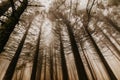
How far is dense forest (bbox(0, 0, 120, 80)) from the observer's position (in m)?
7.76

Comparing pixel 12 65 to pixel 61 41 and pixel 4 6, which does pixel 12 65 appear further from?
pixel 4 6

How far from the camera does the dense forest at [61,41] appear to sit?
7762mm

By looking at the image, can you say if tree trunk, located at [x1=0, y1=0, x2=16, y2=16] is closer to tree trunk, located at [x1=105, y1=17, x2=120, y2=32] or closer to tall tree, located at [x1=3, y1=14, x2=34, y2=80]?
tall tree, located at [x1=3, y1=14, x2=34, y2=80]

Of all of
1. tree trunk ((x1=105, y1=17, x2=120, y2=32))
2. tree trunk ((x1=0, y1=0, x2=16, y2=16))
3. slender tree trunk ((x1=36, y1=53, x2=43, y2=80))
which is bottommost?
slender tree trunk ((x1=36, y1=53, x2=43, y2=80))

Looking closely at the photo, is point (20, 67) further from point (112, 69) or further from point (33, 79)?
point (112, 69)

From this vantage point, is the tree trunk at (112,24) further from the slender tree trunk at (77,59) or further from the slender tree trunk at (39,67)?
the slender tree trunk at (39,67)

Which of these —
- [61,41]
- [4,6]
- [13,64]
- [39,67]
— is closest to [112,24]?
[61,41]

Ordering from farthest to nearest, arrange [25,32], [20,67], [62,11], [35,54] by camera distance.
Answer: [62,11], [25,32], [35,54], [20,67]

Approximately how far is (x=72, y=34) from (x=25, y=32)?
1993 millimetres

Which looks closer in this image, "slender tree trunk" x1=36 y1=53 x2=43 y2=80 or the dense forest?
"slender tree trunk" x1=36 y1=53 x2=43 y2=80

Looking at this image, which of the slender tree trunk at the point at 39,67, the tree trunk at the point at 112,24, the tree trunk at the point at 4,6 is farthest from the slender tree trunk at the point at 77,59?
the tree trunk at the point at 4,6

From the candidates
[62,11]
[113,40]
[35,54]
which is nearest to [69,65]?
[35,54]

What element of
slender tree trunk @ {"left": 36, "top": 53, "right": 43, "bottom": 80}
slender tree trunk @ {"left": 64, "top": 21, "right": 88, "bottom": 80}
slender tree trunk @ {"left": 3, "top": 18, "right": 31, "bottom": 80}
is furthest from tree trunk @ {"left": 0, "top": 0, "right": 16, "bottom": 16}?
slender tree trunk @ {"left": 36, "top": 53, "right": 43, "bottom": 80}

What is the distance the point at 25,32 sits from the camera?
34.9 ft
